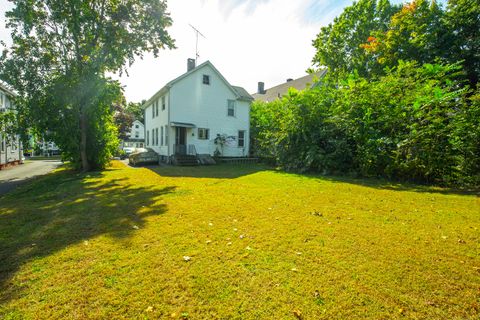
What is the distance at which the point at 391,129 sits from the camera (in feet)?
32.0

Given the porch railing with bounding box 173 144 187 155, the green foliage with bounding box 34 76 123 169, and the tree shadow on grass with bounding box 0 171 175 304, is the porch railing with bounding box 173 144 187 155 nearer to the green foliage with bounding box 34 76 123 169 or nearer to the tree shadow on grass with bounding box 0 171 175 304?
the green foliage with bounding box 34 76 123 169

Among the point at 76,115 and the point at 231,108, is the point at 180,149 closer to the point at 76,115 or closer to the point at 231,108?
the point at 231,108

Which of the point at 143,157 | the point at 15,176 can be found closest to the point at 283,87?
the point at 143,157

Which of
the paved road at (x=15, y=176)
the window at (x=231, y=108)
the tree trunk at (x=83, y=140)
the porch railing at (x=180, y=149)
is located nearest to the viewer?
the paved road at (x=15, y=176)

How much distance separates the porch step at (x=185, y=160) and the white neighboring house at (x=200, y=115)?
89 centimetres

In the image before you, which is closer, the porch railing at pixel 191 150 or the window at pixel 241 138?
the porch railing at pixel 191 150

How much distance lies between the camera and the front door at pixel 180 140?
60.7 ft

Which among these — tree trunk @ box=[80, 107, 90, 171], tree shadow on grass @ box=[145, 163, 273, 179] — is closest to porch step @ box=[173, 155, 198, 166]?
tree shadow on grass @ box=[145, 163, 273, 179]

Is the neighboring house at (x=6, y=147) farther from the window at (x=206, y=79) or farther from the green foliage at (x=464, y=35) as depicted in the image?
the green foliage at (x=464, y=35)

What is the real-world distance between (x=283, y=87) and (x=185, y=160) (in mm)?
17794

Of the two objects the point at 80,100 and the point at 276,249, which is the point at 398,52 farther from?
the point at 80,100

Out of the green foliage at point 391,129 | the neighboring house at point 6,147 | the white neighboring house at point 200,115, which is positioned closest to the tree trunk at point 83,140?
the white neighboring house at point 200,115

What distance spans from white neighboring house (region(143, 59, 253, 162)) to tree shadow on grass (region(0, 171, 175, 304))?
10918 millimetres

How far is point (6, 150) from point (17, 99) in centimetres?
924
